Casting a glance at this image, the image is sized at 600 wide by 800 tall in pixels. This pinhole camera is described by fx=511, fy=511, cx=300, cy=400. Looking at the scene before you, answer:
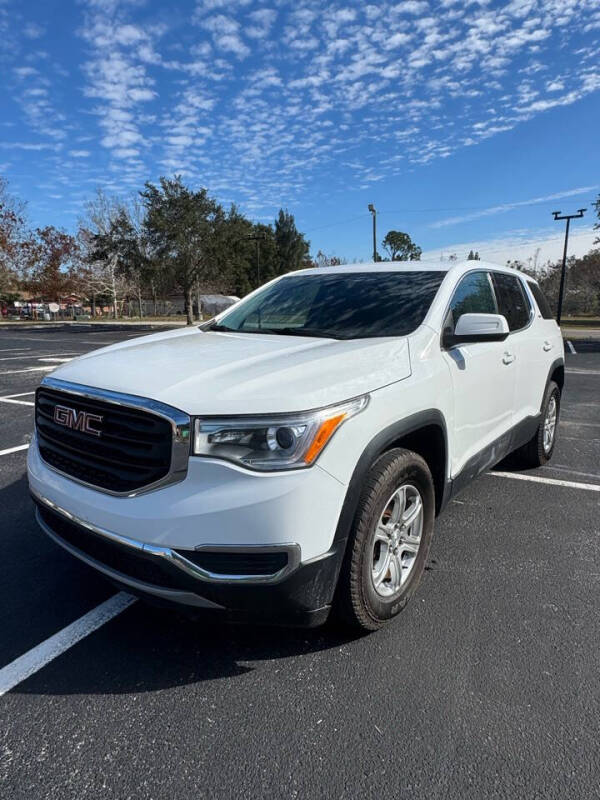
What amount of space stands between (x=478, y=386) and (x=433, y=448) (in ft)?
2.19

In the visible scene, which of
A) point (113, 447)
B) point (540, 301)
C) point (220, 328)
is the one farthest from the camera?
point (540, 301)

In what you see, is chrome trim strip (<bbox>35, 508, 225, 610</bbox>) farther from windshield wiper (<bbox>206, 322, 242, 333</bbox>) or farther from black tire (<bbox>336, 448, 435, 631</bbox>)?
windshield wiper (<bbox>206, 322, 242, 333</bbox>)

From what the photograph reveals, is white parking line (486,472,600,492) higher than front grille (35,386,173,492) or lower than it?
lower

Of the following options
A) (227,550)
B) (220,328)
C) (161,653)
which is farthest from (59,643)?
(220,328)

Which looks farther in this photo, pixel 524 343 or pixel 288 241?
pixel 288 241

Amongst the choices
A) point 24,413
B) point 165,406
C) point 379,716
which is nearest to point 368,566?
point 379,716

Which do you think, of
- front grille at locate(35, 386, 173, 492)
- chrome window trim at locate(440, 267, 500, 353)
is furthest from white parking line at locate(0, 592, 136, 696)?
chrome window trim at locate(440, 267, 500, 353)

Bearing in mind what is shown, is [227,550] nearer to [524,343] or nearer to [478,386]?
[478,386]

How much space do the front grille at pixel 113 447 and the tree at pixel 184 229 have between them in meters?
30.1

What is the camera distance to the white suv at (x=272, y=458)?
75.0 inches

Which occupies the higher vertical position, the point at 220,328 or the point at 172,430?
the point at 220,328

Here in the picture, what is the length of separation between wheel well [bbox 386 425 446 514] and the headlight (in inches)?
28.3

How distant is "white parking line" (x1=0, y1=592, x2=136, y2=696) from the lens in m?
2.19

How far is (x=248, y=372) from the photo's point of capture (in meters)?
2.23
